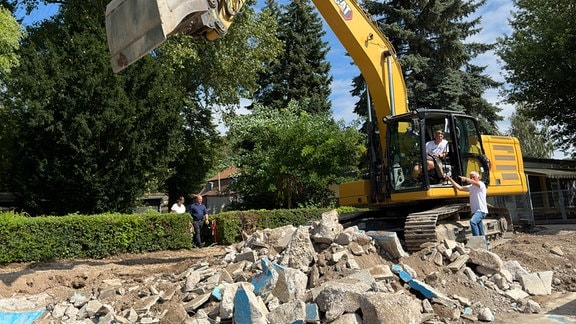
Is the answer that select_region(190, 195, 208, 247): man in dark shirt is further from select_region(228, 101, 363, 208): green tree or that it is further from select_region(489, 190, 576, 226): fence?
select_region(489, 190, 576, 226): fence

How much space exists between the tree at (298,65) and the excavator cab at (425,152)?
2359cm

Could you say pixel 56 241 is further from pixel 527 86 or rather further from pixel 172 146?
pixel 527 86

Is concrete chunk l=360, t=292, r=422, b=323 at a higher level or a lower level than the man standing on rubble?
lower

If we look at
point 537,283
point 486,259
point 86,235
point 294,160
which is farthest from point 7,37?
point 537,283

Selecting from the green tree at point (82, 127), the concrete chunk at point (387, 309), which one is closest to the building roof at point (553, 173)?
the green tree at point (82, 127)

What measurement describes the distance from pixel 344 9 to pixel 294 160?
39.5 ft

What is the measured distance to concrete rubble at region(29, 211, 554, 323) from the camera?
5.45 meters

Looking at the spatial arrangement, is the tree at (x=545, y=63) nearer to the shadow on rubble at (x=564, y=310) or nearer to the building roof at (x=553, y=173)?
the building roof at (x=553, y=173)

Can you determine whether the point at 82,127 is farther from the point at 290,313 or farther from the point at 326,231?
the point at 290,313

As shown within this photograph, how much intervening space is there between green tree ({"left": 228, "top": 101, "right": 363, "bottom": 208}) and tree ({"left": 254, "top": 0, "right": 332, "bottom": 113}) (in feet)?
33.8

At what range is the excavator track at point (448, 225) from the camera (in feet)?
27.3

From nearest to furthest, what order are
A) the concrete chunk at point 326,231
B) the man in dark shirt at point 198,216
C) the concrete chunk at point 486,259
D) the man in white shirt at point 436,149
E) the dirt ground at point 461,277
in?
the dirt ground at point 461,277 → the concrete chunk at point 486,259 → the concrete chunk at point 326,231 → the man in white shirt at point 436,149 → the man in dark shirt at point 198,216

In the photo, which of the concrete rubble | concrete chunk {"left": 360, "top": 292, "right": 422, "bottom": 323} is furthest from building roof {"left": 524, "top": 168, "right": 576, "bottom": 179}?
concrete chunk {"left": 360, "top": 292, "right": 422, "bottom": 323}

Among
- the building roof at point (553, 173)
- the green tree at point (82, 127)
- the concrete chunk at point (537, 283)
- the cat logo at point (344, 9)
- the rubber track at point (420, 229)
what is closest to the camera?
the concrete chunk at point (537, 283)
